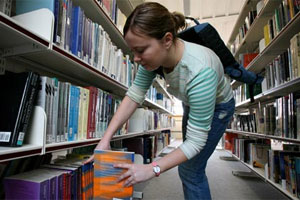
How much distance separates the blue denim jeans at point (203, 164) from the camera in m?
0.85

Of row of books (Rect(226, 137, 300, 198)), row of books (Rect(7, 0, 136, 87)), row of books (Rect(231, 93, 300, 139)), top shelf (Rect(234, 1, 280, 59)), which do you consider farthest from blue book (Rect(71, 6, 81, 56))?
top shelf (Rect(234, 1, 280, 59))

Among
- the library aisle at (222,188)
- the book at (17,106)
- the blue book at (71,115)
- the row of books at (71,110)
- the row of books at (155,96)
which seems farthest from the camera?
the row of books at (155,96)

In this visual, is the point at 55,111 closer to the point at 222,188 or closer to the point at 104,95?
the point at 104,95

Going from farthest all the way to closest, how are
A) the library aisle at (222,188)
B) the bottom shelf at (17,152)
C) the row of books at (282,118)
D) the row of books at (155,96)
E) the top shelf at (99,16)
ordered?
the row of books at (155,96)
the library aisle at (222,188)
the row of books at (282,118)
the top shelf at (99,16)
the bottom shelf at (17,152)

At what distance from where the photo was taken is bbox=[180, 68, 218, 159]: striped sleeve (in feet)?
2.15

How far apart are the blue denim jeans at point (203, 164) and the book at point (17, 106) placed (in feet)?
2.26

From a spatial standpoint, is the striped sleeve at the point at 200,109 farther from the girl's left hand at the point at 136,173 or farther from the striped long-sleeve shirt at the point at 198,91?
the girl's left hand at the point at 136,173

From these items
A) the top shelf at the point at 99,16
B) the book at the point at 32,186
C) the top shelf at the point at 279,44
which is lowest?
the book at the point at 32,186

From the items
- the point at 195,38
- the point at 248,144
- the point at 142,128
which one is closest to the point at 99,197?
the point at 195,38

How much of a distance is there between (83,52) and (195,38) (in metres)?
0.60

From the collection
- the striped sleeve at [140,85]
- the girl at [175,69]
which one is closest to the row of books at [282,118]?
the girl at [175,69]

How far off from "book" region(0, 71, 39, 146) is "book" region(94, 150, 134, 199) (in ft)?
0.90

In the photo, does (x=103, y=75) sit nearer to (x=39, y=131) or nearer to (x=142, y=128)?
(x=39, y=131)

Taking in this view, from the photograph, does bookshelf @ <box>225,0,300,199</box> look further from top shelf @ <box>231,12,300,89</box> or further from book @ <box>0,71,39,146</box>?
book @ <box>0,71,39,146</box>
